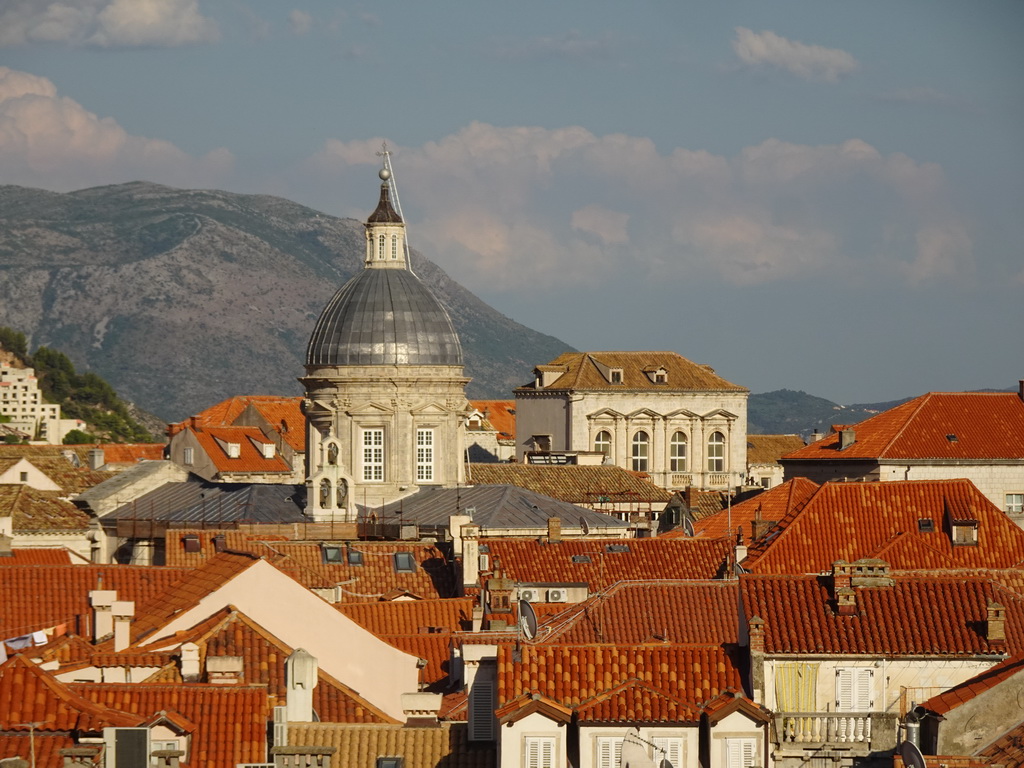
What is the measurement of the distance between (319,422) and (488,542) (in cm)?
2992

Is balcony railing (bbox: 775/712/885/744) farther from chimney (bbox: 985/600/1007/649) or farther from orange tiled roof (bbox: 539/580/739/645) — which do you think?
orange tiled roof (bbox: 539/580/739/645)

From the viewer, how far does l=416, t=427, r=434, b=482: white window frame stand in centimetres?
10794

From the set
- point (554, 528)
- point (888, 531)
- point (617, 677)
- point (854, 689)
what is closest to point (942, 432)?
point (554, 528)

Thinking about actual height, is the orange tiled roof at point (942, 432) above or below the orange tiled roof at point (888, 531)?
above

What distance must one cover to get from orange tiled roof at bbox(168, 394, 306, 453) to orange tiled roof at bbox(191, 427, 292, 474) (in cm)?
412

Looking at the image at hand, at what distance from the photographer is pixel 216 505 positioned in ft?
347

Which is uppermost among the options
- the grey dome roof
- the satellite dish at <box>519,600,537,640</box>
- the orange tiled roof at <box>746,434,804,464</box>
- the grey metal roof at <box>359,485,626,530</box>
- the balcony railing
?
the orange tiled roof at <box>746,434,804,464</box>

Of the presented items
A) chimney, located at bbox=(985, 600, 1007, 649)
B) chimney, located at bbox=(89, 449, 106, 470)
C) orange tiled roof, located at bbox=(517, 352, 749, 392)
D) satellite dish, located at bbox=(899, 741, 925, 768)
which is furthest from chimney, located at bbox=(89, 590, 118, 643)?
orange tiled roof, located at bbox=(517, 352, 749, 392)

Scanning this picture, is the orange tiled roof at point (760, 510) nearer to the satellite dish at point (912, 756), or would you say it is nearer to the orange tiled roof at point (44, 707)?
the orange tiled roof at point (44, 707)

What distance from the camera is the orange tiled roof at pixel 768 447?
185 m

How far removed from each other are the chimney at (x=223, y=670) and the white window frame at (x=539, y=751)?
7270mm

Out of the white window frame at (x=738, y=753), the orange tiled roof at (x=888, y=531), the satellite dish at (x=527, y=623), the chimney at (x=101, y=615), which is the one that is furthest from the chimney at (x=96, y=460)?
the white window frame at (x=738, y=753)

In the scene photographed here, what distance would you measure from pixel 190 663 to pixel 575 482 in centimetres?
7663

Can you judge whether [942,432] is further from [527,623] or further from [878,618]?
[878,618]
